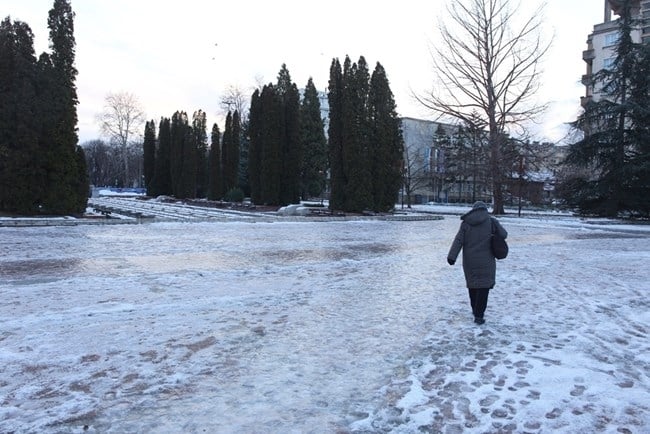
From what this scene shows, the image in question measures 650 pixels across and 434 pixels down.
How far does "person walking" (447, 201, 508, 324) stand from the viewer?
637 centimetres

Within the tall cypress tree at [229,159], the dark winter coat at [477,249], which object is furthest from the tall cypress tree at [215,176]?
the dark winter coat at [477,249]

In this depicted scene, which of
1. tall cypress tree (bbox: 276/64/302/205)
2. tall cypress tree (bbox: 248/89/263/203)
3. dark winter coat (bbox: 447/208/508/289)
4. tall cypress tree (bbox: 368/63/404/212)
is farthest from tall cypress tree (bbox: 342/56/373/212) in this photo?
dark winter coat (bbox: 447/208/508/289)

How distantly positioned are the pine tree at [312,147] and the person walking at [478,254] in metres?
34.2

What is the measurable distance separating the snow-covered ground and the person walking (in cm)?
34

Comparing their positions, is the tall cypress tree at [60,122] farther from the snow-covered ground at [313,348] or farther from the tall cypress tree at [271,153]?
the tall cypress tree at [271,153]

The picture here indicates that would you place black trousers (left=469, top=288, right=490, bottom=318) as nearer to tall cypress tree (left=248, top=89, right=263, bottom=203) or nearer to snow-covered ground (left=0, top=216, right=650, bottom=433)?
snow-covered ground (left=0, top=216, right=650, bottom=433)

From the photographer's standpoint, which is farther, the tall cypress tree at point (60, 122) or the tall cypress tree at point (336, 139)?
the tall cypress tree at point (336, 139)

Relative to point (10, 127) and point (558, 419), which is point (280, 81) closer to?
point (10, 127)

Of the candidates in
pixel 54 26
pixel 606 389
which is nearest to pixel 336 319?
pixel 606 389

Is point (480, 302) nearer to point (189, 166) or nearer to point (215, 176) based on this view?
point (215, 176)

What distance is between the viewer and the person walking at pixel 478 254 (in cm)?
637

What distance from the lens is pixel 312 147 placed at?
41.0 meters

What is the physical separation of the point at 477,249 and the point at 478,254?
0.07m

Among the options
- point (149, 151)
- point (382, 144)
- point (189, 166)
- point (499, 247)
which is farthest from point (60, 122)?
point (149, 151)
